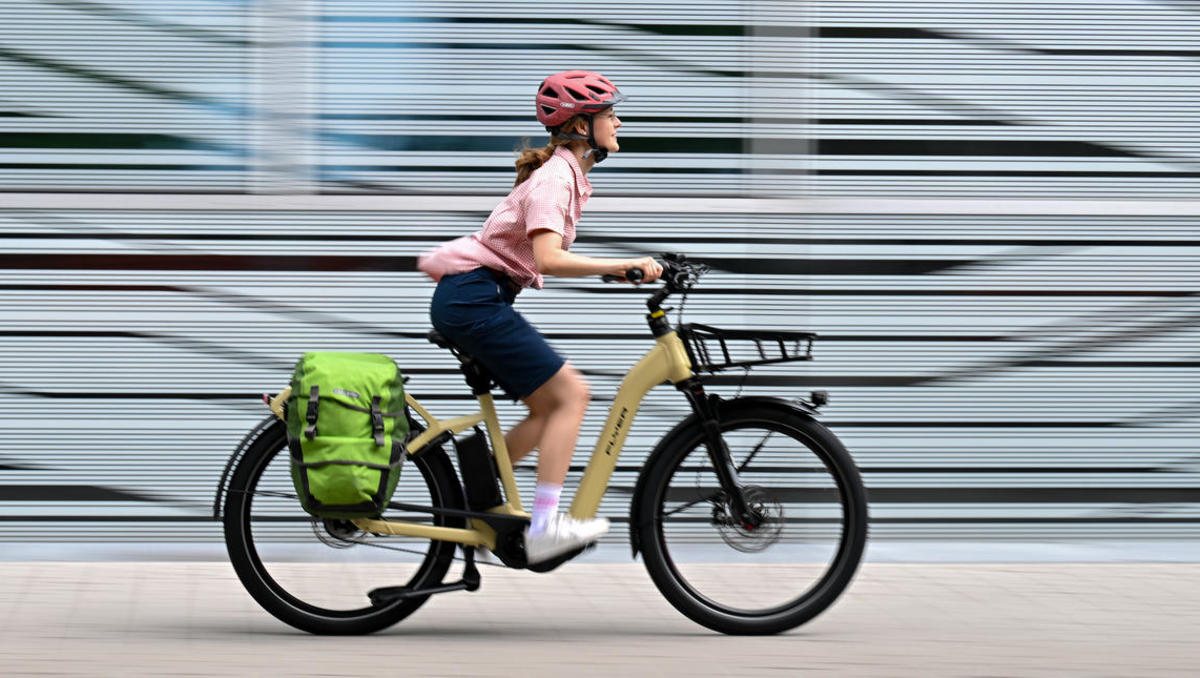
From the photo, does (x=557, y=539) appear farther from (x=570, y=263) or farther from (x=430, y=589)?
(x=570, y=263)

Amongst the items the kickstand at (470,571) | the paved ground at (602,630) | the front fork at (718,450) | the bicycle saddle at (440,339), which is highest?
the bicycle saddle at (440,339)

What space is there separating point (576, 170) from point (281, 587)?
172 cm

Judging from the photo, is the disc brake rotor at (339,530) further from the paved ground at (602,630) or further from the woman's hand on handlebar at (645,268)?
the woman's hand on handlebar at (645,268)

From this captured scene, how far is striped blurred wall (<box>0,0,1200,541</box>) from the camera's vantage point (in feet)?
23.1

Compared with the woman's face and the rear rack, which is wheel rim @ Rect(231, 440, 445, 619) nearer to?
the rear rack

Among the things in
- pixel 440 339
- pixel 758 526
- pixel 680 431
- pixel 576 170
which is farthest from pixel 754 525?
pixel 576 170

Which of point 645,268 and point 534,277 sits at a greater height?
point 645,268

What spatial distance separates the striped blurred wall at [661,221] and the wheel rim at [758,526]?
5.88ft

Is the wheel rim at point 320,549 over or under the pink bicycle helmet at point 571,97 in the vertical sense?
under

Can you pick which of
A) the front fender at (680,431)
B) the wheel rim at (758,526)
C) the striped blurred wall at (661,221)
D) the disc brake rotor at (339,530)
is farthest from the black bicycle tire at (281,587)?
the striped blurred wall at (661,221)

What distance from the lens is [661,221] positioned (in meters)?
7.17

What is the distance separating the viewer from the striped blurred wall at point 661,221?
7.05 m

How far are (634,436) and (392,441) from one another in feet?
7.54

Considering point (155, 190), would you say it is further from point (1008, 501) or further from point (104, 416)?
point (1008, 501)
